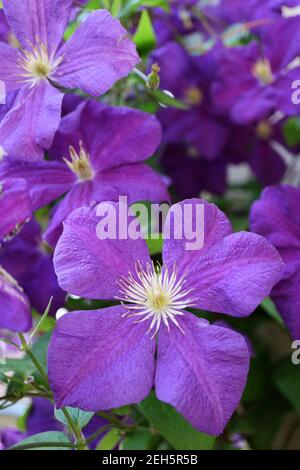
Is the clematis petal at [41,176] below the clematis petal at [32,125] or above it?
below

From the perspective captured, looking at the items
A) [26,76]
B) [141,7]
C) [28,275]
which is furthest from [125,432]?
[141,7]

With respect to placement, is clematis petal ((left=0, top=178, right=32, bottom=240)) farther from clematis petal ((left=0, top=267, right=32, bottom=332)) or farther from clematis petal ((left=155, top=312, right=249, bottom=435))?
clematis petal ((left=155, top=312, right=249, bottom=435))

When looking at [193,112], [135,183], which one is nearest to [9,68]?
[135,183]

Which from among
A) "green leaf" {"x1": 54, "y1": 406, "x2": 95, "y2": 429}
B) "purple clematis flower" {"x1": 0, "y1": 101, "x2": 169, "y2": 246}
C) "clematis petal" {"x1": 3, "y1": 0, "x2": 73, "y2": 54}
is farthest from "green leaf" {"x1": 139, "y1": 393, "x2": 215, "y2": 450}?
"clematis petal" {"x1": 3, "y1": 0, "x2": 73, "y2": 54}

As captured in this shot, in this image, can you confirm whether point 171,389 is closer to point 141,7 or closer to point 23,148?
point 23,148

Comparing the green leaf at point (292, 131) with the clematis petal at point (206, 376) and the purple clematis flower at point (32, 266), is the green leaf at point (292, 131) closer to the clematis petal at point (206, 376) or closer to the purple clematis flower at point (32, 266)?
the purple clematis flower at point (32, 266)

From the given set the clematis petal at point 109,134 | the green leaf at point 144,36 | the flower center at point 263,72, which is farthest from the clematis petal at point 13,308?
the flower center at point 263,72

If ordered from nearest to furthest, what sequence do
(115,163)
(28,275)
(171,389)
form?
(171,389)
(115,163)
(28,275)
